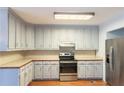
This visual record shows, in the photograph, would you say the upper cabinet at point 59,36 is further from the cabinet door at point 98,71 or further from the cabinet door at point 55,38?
the cabinet door at point 98,71

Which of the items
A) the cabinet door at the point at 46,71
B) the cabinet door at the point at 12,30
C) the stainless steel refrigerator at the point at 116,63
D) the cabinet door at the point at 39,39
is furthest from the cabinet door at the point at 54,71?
the cabinet door at the point at 12,30

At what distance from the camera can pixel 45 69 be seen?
6.44 m

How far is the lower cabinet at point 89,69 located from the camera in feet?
21.2

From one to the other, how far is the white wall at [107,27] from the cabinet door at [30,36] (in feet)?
8.75

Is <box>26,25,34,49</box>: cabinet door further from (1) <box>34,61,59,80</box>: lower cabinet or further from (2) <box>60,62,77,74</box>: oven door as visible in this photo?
(2) <box>60,62,77,74</box>: oven door

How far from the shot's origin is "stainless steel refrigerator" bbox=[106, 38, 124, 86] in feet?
14.9

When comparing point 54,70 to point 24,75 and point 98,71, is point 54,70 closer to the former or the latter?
point 98,71

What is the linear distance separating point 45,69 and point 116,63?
270 centimetres

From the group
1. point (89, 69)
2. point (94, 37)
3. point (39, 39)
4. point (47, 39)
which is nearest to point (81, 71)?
point (89, 69)

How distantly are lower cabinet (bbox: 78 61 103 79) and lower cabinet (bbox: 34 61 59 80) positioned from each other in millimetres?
905
